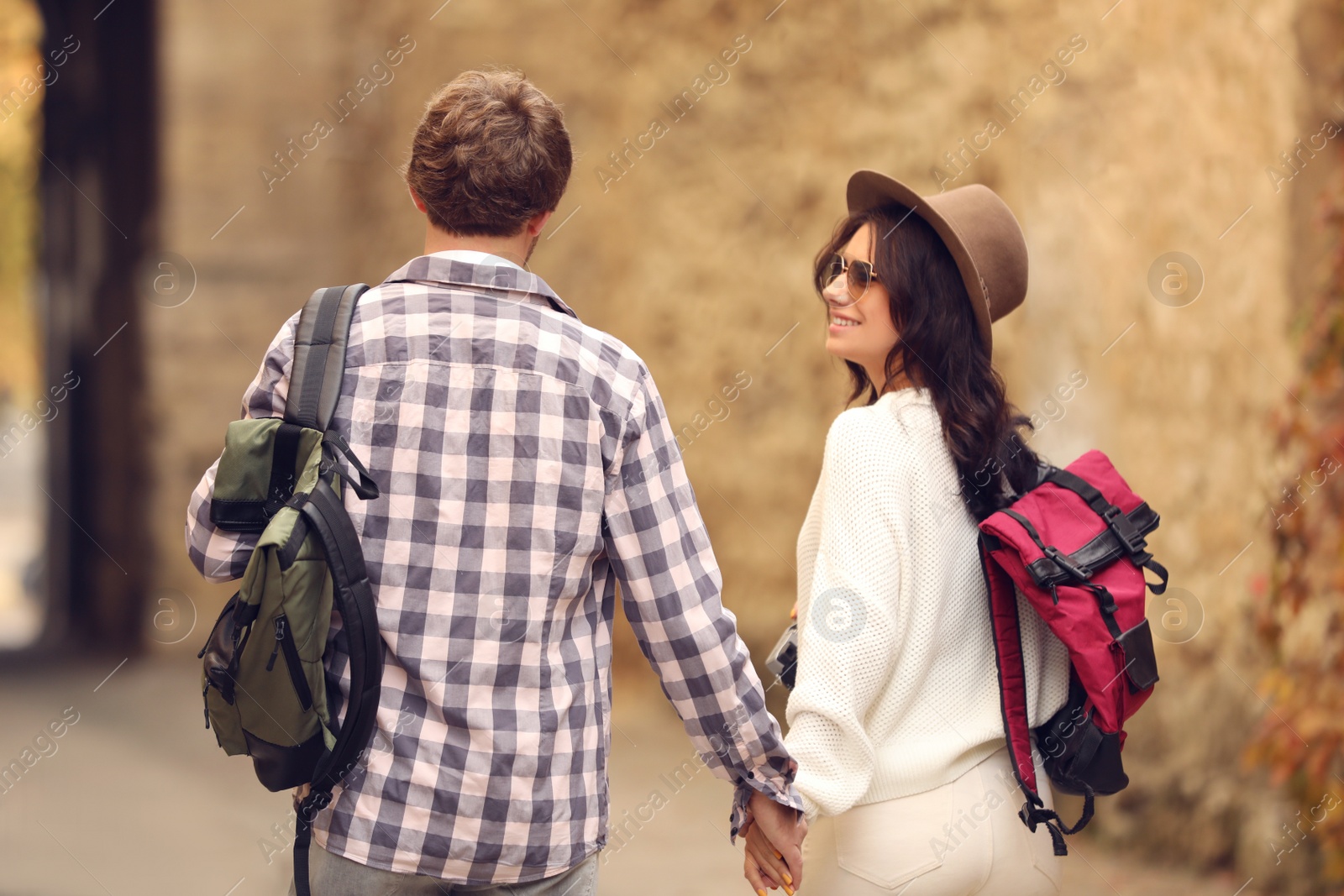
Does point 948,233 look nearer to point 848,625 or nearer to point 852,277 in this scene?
point 852,277

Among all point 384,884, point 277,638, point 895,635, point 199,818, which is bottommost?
point 199,818

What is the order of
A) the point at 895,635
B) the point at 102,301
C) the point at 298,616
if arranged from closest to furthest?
the point at 298,616 → the point at 895,635 → the point at 102,301

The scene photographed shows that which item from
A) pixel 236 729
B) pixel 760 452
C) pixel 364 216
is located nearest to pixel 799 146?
pixel 760 452

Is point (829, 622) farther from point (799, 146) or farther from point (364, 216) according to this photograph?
point (364, 216)

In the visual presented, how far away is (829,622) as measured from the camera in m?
1.89

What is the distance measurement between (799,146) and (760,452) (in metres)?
1.30

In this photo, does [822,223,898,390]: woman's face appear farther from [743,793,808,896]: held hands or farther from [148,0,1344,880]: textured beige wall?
[148,0,1344,880]: textured beige wall

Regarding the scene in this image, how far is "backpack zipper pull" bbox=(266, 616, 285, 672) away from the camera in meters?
1.52

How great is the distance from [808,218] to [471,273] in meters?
4.04

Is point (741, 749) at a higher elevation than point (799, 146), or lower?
lower

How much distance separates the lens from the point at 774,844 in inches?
72.7

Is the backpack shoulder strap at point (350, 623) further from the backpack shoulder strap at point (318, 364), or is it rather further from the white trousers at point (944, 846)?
the white trousers at point (944, 846)

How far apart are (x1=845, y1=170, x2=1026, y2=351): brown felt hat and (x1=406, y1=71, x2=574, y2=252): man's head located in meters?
0.64

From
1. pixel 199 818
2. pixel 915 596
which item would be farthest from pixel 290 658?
pixel 199 818
